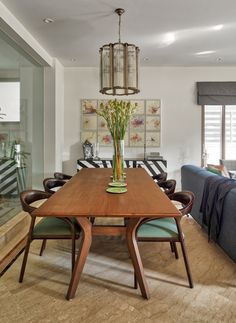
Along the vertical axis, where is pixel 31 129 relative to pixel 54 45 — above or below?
below

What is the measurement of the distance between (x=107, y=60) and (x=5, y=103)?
179cm

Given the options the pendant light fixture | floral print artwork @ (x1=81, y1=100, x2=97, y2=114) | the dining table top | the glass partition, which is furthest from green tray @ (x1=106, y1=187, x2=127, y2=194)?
floral print artwork @ (x1=81, y1=100, x2=97, y2=114)

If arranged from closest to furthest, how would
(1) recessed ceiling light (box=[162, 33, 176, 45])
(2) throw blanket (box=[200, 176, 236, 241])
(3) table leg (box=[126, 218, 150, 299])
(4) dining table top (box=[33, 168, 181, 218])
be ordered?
1. (4) dining table top (box=[33, 168, 181, 218])
2. (3) table leg (box=[126, 218, 150, 299])
3. (2) throw blanket (box=[200, 176, 236, 241])
4. (1) recessed ceiling light (box=[162, 33, 176, 45])

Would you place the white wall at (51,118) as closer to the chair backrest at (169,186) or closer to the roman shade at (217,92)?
the chair backrest at (169,186)

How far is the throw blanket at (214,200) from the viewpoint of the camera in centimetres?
262

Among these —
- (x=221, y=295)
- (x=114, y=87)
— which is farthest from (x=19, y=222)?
(x=221, y=295)

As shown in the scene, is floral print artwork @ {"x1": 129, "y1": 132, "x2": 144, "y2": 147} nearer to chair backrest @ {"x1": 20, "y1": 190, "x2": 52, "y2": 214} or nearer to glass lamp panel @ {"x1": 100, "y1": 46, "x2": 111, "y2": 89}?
glass lamp panel @ {"x1": 100, "y1": 46, "x2": 111, "y2": 89}

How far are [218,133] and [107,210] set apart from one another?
4.68m

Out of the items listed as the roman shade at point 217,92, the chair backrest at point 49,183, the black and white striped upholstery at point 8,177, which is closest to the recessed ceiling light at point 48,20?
the black and white striped upholstery at point 8,177

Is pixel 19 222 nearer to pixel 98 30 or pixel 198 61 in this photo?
pixel 98 30

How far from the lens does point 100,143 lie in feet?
18.6

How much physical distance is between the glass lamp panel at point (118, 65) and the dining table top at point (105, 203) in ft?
3.68

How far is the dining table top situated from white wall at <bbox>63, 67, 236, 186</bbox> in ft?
11.0

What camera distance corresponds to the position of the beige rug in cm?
175
